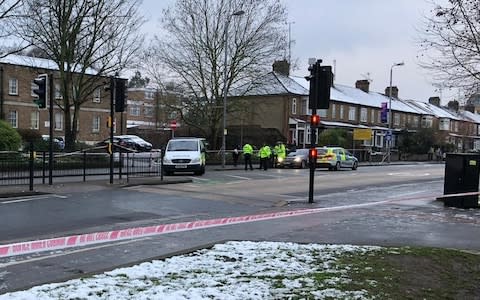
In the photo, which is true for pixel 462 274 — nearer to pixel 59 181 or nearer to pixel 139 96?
pixel 59 181

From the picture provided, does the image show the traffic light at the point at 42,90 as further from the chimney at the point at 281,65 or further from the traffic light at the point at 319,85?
the chimney at the point at 281,65

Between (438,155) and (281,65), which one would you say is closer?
(281,65)

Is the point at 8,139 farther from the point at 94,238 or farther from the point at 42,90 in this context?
the point at 94,238

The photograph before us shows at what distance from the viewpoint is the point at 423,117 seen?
271ft

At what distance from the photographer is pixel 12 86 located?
174 ft

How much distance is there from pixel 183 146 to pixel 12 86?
32975mm

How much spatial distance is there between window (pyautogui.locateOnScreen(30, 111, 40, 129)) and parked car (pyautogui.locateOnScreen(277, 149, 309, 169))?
29206 mm

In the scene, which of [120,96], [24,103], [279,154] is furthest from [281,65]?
[24,103]

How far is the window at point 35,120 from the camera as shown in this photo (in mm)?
54406

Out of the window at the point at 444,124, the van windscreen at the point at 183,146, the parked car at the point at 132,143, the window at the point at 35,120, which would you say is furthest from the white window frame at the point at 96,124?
the window at the point at 444,124

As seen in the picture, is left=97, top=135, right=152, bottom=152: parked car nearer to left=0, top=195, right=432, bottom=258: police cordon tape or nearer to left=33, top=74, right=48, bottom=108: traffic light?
left=33, top=74, right=48, bottom=108: traffic light

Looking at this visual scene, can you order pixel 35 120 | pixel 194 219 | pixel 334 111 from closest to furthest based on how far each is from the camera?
pixel 194 219 → pixel 35 120 → pixel 334 111

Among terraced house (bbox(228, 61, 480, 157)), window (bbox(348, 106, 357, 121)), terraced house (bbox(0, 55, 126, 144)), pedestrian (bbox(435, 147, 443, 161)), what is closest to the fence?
terraced house (bbox(228, 61, 480, 157))

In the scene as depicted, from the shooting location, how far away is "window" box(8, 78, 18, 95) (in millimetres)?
52594
